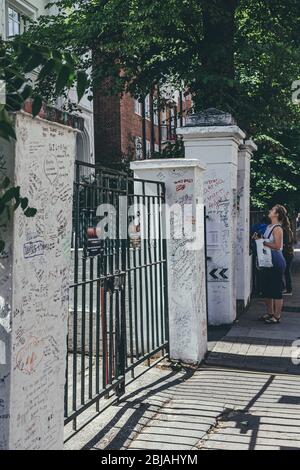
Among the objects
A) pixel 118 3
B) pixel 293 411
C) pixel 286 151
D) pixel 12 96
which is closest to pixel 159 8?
pixel 118 3

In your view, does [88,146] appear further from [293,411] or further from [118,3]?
[293,411]

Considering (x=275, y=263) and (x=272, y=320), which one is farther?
(x=272, y=320)

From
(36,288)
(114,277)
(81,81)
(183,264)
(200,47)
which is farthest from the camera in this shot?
(200,47)

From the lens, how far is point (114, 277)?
550cm

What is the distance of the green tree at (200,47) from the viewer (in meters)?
12.2

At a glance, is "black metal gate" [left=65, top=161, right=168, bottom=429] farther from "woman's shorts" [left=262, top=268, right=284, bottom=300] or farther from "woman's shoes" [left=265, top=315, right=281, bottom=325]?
"woman's shoes" [left=265, top=315, right=281, bottom=325]

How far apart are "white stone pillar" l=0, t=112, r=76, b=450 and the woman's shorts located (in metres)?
5.52

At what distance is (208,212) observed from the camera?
9273 millimetres

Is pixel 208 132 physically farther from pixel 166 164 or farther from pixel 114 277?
pixel 114 277

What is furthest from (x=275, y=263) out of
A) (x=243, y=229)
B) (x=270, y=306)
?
(x=243, y=229)

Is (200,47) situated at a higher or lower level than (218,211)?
higher

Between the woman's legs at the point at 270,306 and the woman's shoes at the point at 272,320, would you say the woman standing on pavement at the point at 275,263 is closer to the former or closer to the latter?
the woman's legs at the point at 270,306

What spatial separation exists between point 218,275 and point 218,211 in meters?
0.94

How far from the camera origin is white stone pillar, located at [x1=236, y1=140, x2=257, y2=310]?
10391 mm
